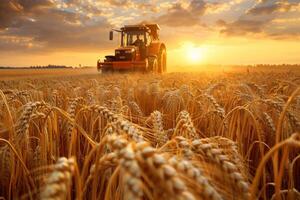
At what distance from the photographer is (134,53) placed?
Result: 15438mm

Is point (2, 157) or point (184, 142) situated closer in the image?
point (184, 142)

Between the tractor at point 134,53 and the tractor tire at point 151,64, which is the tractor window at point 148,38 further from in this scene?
the tractor tire at point 151,64

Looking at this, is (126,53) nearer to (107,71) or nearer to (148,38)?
(107,71)

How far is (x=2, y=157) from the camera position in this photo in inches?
69.2

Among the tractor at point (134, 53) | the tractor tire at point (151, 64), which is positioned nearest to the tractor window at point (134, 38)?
the tractor at point (134, 53)

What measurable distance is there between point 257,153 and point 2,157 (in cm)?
178

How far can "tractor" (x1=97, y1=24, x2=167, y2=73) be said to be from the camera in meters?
14.6

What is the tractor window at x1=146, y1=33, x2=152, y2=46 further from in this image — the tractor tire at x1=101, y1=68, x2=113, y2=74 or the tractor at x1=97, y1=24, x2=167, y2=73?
the tractor tire at x1=101, y1=68, x2=113, y2=74

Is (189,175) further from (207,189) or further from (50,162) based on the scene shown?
(50,162)

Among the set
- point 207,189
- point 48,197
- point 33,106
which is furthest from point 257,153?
point 48,197

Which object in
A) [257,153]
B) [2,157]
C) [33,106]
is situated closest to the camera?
[33,106]

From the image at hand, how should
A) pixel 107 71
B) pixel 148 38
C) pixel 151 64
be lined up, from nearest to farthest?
pixel 107 71
pixel 151 64
pixel 148 38

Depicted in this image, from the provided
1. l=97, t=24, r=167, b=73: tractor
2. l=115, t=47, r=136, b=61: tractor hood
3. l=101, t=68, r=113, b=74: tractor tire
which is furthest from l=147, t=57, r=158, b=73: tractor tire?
l=101, t=68, r=113, b=74: tractor tire

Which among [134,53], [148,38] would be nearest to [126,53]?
[134,53]
